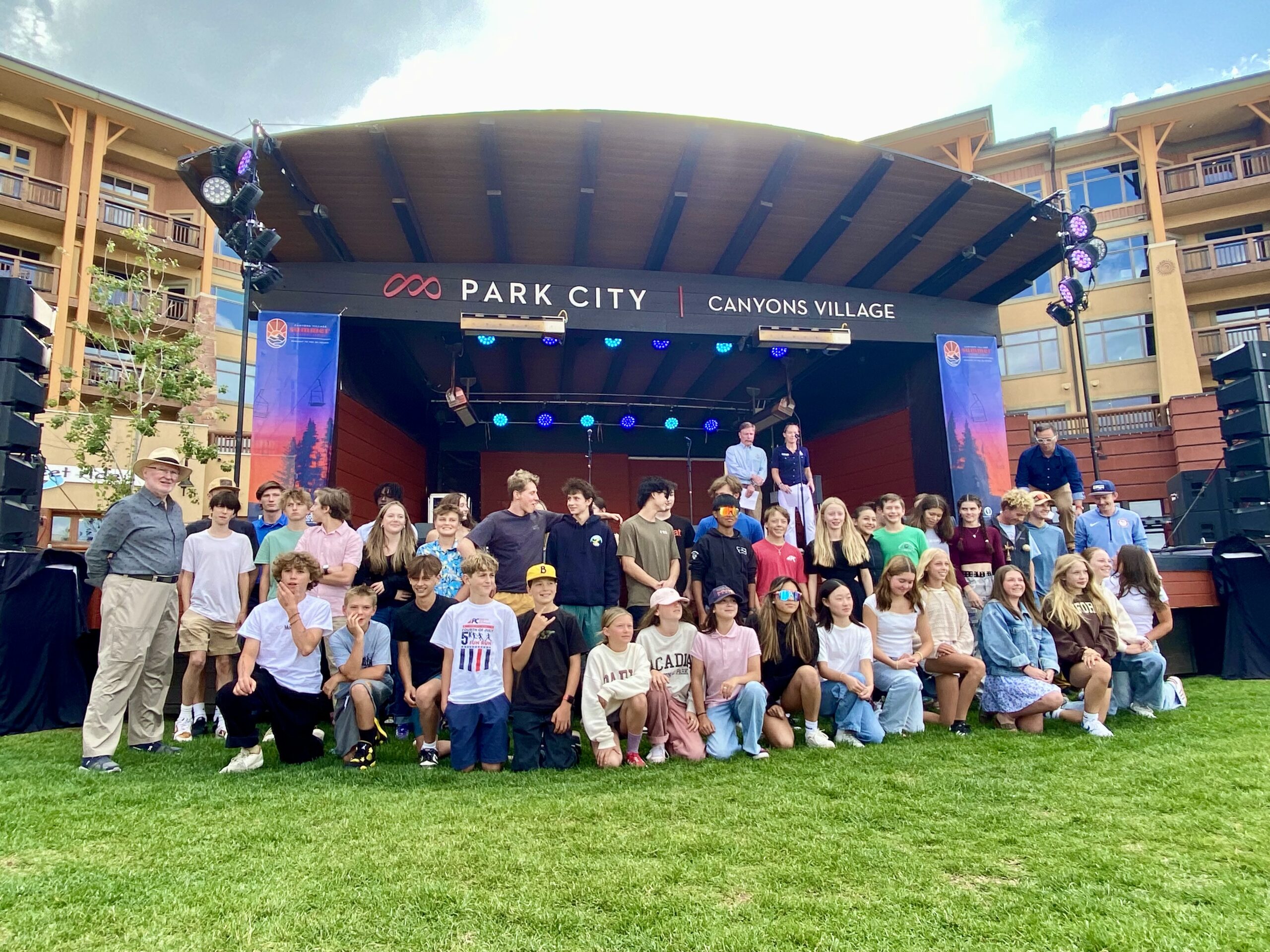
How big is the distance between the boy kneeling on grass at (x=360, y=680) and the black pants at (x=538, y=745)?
32.5 inches

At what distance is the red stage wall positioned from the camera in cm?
924

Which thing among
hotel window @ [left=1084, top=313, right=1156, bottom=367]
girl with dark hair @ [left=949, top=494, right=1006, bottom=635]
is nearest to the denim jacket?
girl with dark hair @ [left=949, top=494, right=1006, bottom=635]

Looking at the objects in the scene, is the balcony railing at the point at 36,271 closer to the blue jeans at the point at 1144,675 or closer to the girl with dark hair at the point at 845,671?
the girl with dark hair at the point at 845,671

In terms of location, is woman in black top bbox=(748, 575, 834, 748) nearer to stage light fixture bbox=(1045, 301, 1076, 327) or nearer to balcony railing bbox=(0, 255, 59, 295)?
stage light fixture bbox=(1045, 301, 1076, 327)

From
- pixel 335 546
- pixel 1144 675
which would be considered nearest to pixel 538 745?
pixel 335 546

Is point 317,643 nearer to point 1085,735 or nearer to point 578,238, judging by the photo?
point 1085,735

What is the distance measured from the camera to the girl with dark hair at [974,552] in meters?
5.79

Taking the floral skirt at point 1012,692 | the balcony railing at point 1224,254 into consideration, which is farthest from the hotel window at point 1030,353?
the floral skirt at point 1012,692

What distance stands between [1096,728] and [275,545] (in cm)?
564

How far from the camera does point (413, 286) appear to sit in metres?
8.79

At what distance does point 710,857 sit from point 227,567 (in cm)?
387

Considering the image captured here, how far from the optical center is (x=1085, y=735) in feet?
15.1

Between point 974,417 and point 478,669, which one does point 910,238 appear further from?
point 478,669

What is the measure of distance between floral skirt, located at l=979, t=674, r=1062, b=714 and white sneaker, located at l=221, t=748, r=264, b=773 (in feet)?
15.0
